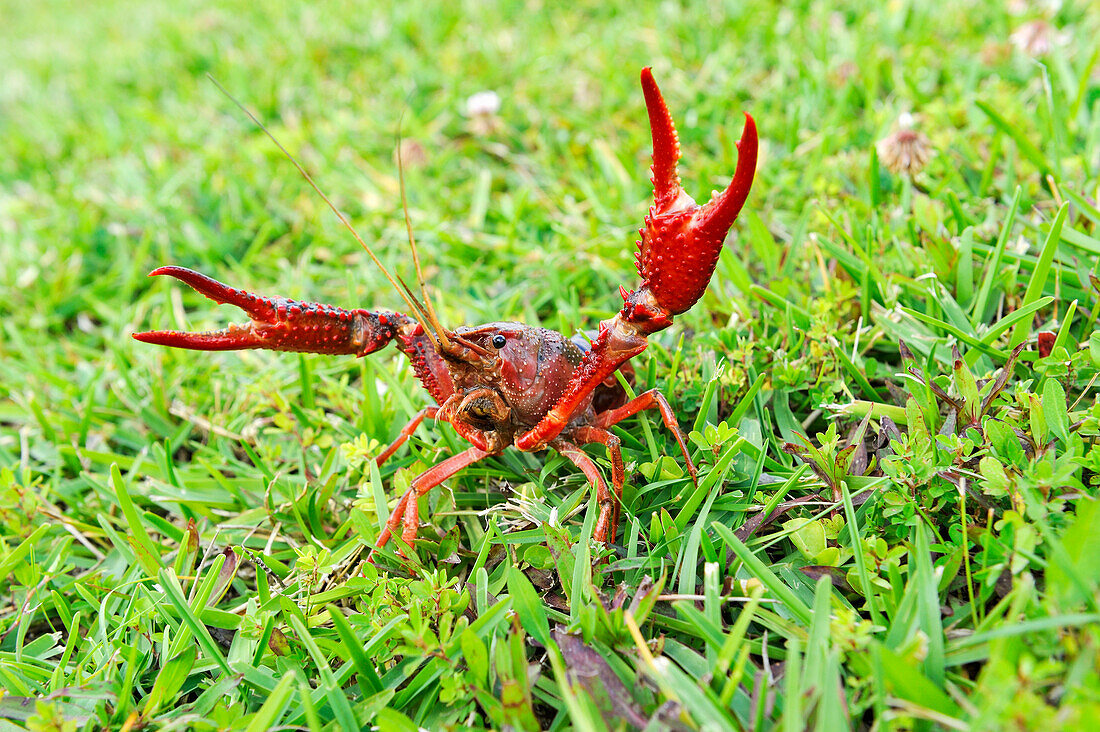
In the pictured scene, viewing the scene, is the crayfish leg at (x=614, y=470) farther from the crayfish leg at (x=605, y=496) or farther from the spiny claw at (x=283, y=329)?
the spiny claw at (x=283, y=329)

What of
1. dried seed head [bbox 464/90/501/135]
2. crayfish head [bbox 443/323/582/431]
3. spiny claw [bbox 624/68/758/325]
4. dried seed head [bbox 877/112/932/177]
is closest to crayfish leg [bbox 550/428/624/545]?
crayfish head [bbox 443/323/582/431]

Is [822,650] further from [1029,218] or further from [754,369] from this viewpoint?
[1029,218]

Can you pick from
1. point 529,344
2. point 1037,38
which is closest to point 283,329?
point 529,344

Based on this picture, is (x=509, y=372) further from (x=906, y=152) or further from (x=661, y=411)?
(x=906, y=152)

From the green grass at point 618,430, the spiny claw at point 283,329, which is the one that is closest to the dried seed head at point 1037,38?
the green grass at point 618,430

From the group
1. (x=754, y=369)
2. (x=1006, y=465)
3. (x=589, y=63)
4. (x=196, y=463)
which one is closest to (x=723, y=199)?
(x=754, y=369)

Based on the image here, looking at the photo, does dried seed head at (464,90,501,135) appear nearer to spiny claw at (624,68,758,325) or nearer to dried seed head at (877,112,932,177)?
dried seed head at (877,112,932,177)
